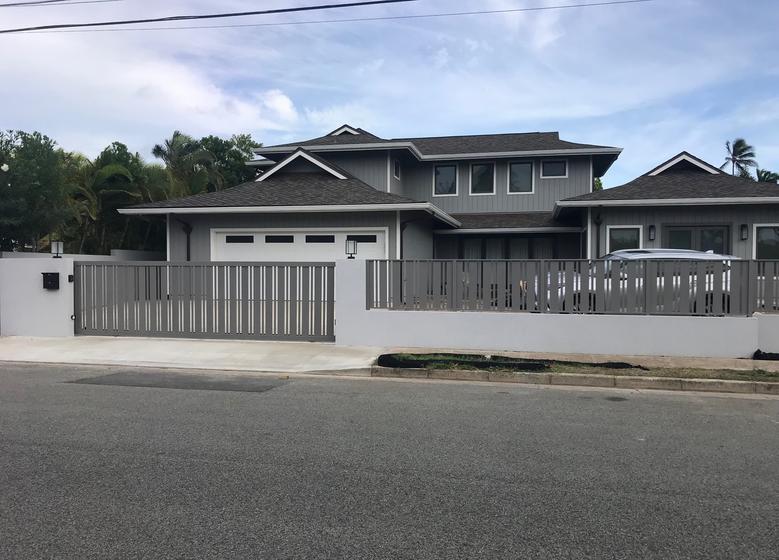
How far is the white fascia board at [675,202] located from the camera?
16422 millimetres

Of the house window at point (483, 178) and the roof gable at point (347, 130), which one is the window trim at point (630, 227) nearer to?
the house window at point (483, 178)

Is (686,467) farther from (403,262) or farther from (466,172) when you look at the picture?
(466,172)

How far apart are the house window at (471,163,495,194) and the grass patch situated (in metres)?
13.5

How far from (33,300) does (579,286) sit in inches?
446

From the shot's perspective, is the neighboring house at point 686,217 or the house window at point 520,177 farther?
the house window at point 520,177

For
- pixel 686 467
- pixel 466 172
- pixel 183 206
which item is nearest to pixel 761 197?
pixel 466 172

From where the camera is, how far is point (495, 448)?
5828 mm

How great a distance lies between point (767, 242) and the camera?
17266 mm

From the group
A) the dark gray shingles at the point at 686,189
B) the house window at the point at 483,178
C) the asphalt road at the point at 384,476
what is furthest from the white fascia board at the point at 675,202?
the asphalt road at the point at 384,476

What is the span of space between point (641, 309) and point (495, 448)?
652 cm

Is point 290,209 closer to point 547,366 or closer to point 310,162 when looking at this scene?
point 310,162

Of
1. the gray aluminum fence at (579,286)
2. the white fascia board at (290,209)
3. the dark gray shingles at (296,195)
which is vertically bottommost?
the gray aluminum fence at (579,286)

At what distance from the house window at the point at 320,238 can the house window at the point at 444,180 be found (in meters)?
7.09

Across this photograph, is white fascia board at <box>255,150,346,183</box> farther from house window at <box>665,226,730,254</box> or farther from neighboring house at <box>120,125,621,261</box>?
house window at <box>665,226,730,254</box>
